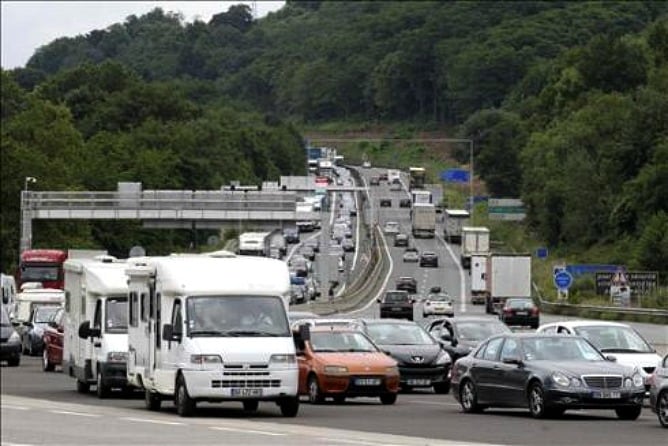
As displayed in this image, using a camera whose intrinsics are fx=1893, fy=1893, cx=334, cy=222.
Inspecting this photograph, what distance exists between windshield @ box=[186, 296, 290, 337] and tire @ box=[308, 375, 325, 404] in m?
5.48

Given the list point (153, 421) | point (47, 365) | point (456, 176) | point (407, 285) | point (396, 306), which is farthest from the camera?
point (456, 176)

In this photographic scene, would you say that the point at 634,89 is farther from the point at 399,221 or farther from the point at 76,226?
the point at 76,226

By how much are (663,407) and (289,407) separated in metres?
6.10

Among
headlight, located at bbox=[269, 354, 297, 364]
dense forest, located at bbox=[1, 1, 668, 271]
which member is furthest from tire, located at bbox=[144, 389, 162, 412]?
dense forest, located at bbox=[1, 1, 668, 271]

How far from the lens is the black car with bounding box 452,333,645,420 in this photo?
101ft

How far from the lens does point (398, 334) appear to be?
136 feet

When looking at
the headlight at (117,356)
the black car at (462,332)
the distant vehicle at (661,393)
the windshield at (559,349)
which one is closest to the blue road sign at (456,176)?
the black car at (462,332)

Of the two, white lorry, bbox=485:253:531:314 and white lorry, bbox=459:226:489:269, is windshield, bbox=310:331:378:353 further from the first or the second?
white lorry, bbox=459:226:489:269

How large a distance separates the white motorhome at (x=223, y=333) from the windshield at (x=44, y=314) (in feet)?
91.6

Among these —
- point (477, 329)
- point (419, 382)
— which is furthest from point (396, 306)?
point (419, 382)

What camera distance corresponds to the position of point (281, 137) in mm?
194875

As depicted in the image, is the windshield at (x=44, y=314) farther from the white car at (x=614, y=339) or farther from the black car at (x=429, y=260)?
the black car at (x=429, y=260)

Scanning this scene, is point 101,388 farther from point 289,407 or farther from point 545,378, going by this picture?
point 545,378

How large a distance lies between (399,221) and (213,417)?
126710 mm
